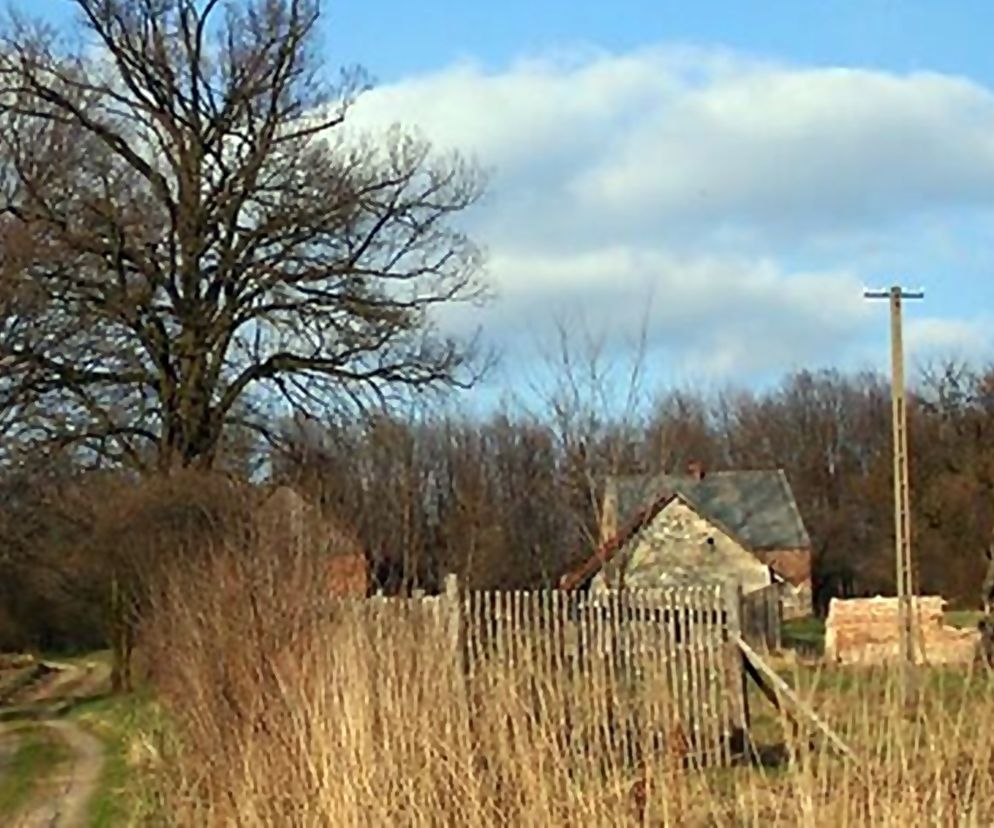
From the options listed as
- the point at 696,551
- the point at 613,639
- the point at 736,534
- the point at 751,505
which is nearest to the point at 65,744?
the point at 613,639

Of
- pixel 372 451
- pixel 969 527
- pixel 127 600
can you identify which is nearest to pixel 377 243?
pixel 372 451

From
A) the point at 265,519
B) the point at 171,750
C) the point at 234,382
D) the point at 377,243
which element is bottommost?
the point at 171,750

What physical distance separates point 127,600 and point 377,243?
28.8 ft

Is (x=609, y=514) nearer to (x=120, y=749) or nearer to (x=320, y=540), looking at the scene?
(x=120, y=749)

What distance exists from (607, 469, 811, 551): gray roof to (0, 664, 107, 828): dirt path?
33572 millimetres

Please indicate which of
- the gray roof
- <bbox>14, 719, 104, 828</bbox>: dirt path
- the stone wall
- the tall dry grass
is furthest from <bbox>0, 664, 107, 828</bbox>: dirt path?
the gray roof

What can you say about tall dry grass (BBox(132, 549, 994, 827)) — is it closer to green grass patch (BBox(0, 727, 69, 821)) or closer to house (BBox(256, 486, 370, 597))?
house (BBox(256, 486, 370, 597))

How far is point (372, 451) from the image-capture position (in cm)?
3180

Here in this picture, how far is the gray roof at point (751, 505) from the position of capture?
2911 inches

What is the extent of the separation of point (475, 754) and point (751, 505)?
67.6 meters

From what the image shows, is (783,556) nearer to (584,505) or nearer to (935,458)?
(935,458)

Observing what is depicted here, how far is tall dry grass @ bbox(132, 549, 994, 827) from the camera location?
6820 mm

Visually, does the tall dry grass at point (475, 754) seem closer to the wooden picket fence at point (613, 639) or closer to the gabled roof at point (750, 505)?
the wooden picket fence at point (613, 639)

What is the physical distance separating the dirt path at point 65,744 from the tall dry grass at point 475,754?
12.8ft
